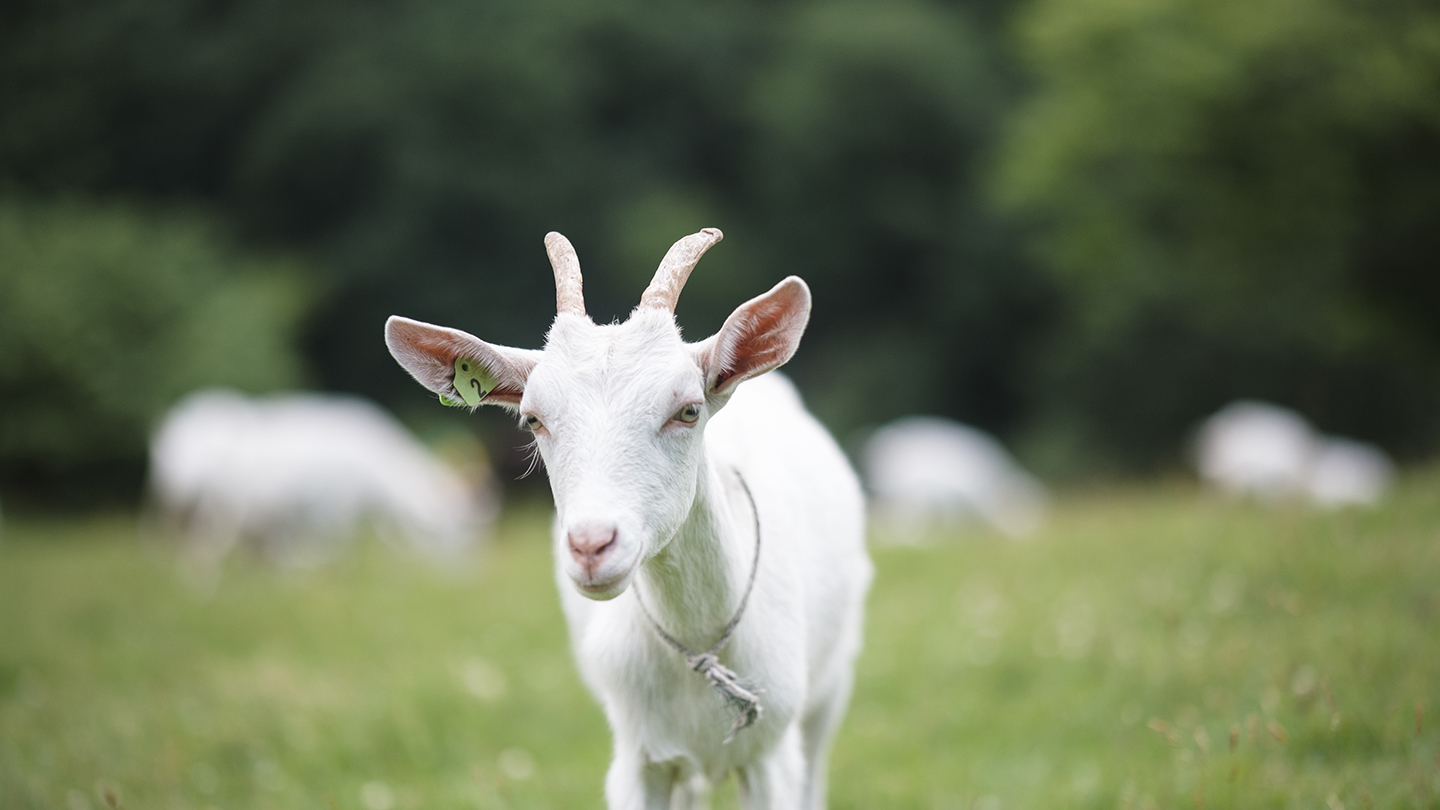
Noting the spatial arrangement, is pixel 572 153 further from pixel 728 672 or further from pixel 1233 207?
pixel 728 672

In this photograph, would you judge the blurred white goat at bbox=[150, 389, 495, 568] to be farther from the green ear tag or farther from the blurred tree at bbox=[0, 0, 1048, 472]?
the blurred tree at bbox=[0, 0, 1048, 472]

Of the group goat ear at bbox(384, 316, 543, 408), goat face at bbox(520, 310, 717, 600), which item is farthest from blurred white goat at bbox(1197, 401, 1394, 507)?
goat ear at bbox(384, 316, 543, 408)

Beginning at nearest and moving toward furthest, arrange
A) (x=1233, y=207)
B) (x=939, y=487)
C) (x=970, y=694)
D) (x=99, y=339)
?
1. (x=970, y=694)
2. (x=939, y=487)
3. (x=99, y=339)
4. (x=1233, y=207)

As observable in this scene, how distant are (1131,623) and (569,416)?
3.72 m

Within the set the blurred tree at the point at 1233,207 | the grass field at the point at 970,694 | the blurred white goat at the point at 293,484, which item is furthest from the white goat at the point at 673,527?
the blurred tree at the point at 1233,207

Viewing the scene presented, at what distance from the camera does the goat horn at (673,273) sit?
7.79 ft

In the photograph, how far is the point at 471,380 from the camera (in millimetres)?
2426

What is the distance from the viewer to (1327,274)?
695 inches

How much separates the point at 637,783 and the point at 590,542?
96cm

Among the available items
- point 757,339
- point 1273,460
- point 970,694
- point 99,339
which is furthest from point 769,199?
point 757,339

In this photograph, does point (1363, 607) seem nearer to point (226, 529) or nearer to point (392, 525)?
point (392, 525)

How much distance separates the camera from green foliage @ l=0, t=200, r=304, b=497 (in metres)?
15.0

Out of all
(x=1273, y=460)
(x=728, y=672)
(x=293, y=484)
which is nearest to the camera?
(x=728, y=672)

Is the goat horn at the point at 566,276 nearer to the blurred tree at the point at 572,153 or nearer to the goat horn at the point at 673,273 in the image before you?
the goat horn at the point at 673,273
